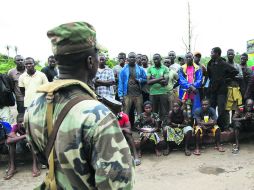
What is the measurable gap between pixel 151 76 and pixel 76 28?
5.52 meters

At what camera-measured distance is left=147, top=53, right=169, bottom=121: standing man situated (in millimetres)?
6863

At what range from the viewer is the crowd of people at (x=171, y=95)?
6.23 m

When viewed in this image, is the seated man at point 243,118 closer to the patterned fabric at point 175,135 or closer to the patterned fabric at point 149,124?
the patterned fabric at point 175,135

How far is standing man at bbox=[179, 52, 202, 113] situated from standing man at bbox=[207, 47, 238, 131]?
28cm

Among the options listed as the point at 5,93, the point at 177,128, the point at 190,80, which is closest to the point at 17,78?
the point at 5,93

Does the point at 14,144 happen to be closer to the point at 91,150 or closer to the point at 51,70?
the point at 51,70

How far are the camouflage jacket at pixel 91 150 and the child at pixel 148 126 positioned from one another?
4.86 metres

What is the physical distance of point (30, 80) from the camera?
241 inches

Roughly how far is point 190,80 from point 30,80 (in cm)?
316

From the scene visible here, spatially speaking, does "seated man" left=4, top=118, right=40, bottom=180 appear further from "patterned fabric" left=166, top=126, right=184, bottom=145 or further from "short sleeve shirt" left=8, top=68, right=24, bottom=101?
"patterned fabric" left=166, top=126, right=184, bottom=145

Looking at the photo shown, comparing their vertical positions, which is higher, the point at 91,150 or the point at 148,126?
the point at 91,150

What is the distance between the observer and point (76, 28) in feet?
4.63

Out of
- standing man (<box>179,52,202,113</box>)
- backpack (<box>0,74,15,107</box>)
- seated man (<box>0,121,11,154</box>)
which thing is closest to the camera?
seated man (<box>0,121,11,154</box>)

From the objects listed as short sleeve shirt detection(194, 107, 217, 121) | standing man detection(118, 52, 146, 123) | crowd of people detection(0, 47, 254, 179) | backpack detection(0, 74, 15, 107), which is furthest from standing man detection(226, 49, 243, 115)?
backpack detection(0, 74, 15, 107)
